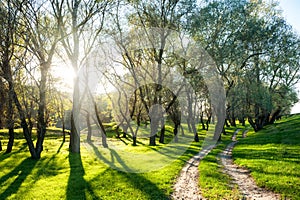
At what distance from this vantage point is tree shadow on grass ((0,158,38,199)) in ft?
50.0

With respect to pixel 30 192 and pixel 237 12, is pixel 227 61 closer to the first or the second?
pixel 237 12

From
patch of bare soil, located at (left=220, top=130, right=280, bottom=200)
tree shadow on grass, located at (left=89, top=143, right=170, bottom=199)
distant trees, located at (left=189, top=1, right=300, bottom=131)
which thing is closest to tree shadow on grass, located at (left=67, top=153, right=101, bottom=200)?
tree shadow on grass, located at (left=89, top=143, right=170, bottom=199)

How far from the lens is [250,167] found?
18.0m

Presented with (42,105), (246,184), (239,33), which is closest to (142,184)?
(246,184)

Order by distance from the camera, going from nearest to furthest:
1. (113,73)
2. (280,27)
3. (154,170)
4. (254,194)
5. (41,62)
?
(254,194) < (154,170) < (41,62) < (280,27) < (113,73)

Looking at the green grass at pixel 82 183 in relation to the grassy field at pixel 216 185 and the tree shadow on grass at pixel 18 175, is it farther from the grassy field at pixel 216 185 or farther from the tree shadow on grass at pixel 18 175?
the grassy field at pixel 216 185

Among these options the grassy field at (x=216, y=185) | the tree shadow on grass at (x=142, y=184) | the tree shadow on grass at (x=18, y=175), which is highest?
the grassy field at (x=216, y=185)

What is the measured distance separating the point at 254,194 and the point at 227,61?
2548 centimetres

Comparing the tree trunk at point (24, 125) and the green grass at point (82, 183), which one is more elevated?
the tree trunk at point (24, 125)

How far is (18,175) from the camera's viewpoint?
→ 19.6 meters

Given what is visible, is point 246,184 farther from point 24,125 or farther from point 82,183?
Result: point 24,125

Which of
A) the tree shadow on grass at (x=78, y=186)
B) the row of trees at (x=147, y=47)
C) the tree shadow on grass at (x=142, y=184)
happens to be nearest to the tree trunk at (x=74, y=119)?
the row of trees at (x=147, y=47)

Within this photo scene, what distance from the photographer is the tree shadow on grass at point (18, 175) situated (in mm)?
15248

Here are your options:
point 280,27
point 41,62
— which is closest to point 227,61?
point 280,27
